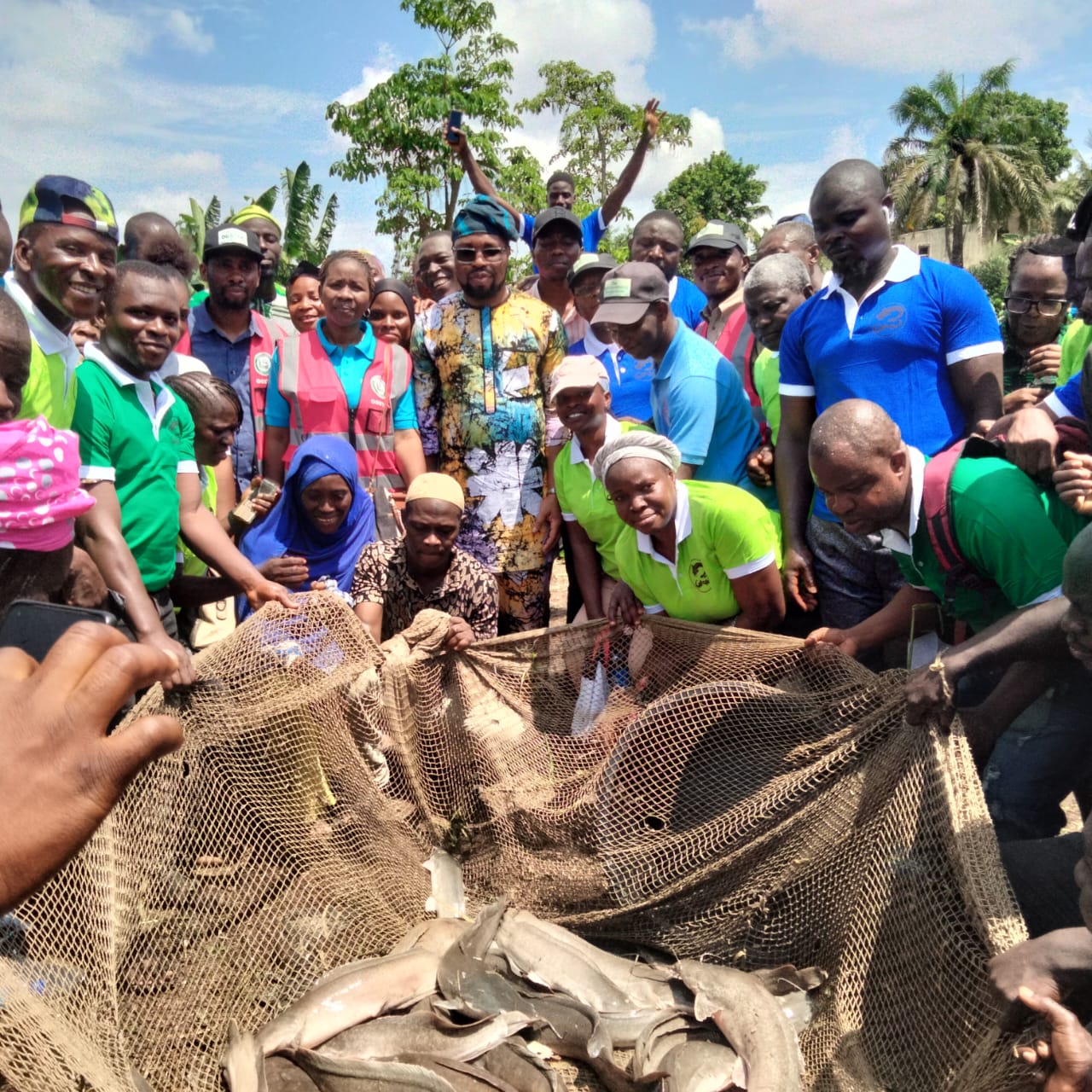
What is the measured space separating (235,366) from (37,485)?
9.60 feet

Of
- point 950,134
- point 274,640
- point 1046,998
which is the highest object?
point 950,134

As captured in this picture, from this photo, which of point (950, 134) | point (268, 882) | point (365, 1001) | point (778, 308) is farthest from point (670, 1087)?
point (950, 134)

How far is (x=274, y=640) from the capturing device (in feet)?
12.4

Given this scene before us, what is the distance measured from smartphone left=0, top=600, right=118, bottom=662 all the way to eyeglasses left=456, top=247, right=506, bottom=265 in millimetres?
3247

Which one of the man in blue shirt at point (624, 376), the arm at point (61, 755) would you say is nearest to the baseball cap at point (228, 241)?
the man in blue shirt at point (624, 376)

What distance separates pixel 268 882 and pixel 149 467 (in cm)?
174

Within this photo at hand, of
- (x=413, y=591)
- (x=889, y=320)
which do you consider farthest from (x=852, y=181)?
(x=413, y=591)

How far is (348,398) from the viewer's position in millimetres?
5332

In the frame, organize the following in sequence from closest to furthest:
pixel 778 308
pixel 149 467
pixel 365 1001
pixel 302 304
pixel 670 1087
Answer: pixel 670 1087, pixel 365 1001, pixel 149 467, pixel 778 308, pixel 302 304

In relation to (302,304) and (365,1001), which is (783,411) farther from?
(302,304)

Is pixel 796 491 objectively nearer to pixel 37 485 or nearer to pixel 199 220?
pixel 37 485

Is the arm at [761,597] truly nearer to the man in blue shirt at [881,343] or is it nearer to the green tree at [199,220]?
the man in blue shirt at [881,343]

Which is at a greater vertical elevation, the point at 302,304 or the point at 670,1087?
the point at 302,304

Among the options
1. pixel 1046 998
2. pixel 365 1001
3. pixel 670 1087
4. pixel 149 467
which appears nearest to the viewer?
pixel 1046 998
